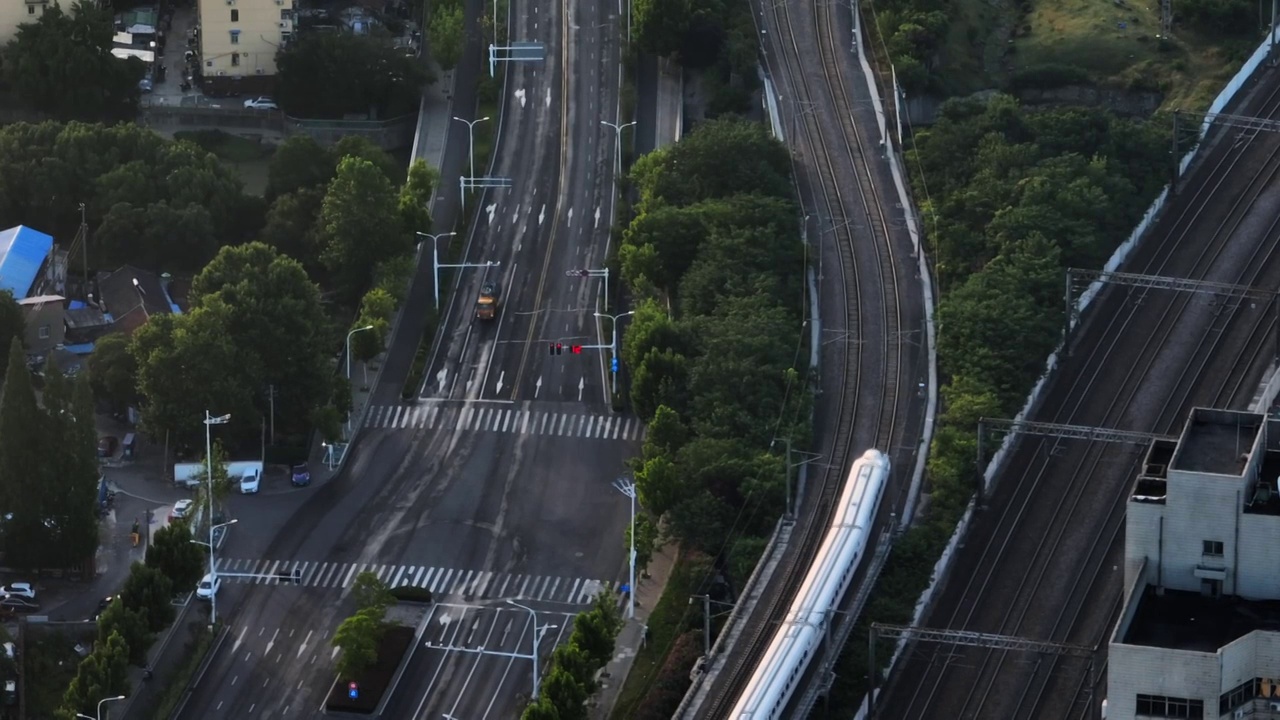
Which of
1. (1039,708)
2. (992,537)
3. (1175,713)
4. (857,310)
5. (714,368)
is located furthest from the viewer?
(857,310)

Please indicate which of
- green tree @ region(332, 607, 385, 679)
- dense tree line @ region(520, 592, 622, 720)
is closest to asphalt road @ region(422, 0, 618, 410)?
green tree @ region(332, 607, 385, 679)

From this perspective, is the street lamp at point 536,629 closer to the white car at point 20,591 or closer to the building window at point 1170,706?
the white car at point 20,591

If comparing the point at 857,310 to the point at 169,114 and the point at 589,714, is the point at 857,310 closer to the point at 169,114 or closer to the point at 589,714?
the point at 589,714

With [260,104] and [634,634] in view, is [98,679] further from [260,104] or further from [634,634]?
[260,104]

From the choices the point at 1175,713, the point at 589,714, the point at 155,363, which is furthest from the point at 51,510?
the point at 1175,713

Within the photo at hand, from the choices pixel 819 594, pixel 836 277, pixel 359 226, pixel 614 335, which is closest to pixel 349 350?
pixel 359 226

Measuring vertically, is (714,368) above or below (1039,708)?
above

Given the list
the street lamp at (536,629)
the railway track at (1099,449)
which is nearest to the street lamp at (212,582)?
the street lamp at (536,629)
